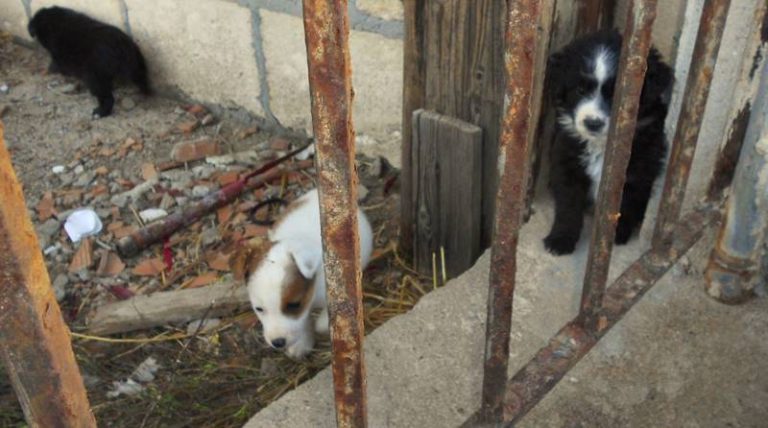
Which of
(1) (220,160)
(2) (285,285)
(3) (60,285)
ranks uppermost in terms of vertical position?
(2) (285,285)

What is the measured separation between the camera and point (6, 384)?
251 cm

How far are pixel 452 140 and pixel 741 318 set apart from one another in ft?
3.50

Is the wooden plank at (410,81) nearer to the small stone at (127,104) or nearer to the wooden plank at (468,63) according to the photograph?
the wooden plank at (468,63)

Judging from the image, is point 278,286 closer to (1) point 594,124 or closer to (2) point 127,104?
(1) point 594,124

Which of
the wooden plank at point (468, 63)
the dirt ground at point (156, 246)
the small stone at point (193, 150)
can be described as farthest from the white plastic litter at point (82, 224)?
the wooden plank at point (468, 63)

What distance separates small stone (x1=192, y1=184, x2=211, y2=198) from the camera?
3696mm

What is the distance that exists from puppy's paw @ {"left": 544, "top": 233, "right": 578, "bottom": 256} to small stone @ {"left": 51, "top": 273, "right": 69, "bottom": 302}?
6.40 feet

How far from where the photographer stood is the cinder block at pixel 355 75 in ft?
10.9

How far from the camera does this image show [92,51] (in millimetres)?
4328

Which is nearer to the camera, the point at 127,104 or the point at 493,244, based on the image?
the point at 493,244

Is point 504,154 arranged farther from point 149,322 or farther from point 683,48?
point 149,322

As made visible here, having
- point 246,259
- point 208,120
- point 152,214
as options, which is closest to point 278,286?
point 246,259

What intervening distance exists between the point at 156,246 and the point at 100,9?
76.5 inches

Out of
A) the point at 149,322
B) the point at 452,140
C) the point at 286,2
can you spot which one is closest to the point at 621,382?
the point at 452,140
